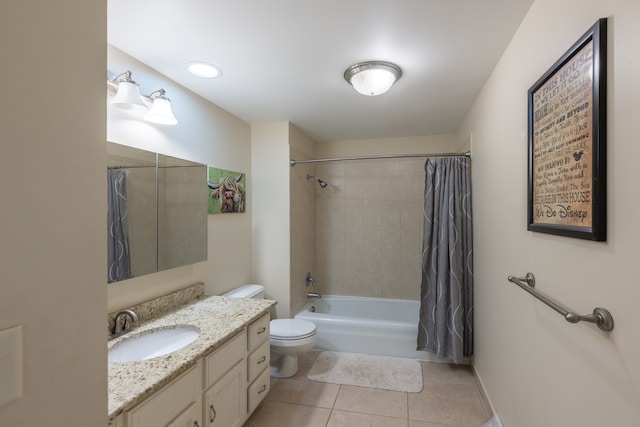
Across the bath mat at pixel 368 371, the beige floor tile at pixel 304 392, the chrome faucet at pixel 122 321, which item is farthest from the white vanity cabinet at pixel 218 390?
the bath mat at pixel 368 371

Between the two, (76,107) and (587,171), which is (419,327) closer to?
(587,171)

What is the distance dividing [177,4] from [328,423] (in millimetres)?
2510

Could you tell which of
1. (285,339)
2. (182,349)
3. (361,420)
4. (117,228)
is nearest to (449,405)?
(361,420)

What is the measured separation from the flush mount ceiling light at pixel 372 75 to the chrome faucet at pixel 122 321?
1.85m

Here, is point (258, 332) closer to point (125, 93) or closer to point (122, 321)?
point (122, 321)

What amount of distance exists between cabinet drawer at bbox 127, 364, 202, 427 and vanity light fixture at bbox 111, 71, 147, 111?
1.36m

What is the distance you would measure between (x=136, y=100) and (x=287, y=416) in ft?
7.16

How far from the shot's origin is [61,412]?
1.99ft

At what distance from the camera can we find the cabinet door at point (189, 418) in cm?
136

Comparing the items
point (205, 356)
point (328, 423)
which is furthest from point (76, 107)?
point (328, 423)

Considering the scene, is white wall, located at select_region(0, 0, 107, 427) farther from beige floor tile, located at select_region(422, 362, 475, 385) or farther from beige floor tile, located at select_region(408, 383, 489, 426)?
beige floor tile, located at select_region(422, 362, 475, 385)

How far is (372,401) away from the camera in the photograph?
7.60ft

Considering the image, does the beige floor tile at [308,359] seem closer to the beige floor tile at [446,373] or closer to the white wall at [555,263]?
the beige floor tile at [446,373]

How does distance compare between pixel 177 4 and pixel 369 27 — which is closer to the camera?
pixel 177 4
